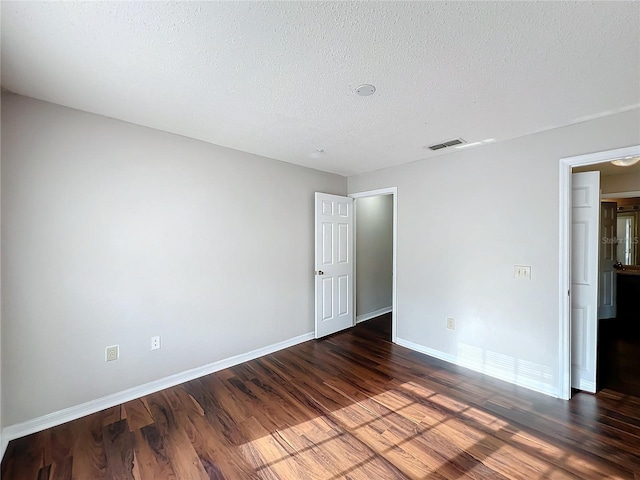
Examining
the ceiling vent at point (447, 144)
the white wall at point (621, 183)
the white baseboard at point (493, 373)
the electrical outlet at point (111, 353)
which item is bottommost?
the white baseboard at point (493, 373)

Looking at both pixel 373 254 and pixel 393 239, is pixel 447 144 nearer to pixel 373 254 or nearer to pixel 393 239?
pixel 393 239

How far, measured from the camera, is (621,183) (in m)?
4.01

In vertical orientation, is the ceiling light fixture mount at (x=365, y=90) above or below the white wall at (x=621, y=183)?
above

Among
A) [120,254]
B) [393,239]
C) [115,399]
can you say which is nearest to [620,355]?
[393,239]

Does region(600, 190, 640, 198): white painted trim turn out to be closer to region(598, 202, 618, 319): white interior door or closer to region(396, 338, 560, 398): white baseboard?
region(598, 202, 618, 319): white interior door

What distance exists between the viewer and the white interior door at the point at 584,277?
2410 mm

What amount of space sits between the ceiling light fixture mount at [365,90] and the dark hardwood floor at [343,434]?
2.41m

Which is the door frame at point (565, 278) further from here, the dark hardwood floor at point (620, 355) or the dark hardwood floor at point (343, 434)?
the dark hardwood floor at point (620, 355)

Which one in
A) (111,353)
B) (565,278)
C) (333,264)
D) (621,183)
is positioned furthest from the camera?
(621,183)

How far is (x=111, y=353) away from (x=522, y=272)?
3.80 meters

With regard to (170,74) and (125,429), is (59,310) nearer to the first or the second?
(125,429)

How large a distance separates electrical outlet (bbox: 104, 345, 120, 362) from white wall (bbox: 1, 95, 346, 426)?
5 cm

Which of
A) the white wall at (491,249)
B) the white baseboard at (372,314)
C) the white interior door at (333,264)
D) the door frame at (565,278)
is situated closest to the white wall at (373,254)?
the white baseboard at (372,314)

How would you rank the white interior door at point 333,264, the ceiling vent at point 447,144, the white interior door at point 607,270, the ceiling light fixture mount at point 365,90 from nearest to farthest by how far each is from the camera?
the ceiling light fixture mount at point 365,90
the ceiling vent at point 447,144
the white interior door at point 333,264
the white interior door at point 607,270
